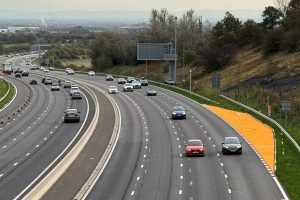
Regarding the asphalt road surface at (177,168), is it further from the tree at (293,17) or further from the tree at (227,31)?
the tree at (227,31)

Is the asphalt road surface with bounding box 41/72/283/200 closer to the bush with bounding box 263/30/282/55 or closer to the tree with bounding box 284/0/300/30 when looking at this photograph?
the bush with bounding box 263/30/282/55

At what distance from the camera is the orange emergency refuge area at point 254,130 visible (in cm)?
4447

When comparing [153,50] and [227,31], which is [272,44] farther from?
[227,31]

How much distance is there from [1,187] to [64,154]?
447 inches

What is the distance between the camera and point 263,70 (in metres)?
102

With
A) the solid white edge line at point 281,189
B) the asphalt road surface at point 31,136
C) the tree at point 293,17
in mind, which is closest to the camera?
the solid white edge line at point 281,189

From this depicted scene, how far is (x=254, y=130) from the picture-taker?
56.4 m

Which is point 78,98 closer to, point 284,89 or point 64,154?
point 284,89

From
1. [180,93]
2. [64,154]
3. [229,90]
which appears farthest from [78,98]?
[64,154]

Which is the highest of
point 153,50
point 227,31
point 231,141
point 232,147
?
point 227,31

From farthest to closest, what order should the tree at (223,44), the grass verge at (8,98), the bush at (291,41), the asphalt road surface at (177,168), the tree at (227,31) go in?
the tree at (227,31) < the tree at (223,44) < the bush at (291,41) < the grass verge at (8,98) < the asphalt road surface at (177,168)

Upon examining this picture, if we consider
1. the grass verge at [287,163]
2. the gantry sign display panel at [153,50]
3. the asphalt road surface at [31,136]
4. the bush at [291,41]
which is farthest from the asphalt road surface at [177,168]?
the gantry sign display panel at [153,50]

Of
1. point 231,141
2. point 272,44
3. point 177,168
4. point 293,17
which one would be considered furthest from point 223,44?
point 177,168

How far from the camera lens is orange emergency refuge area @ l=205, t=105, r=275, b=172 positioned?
44469 millimetres
